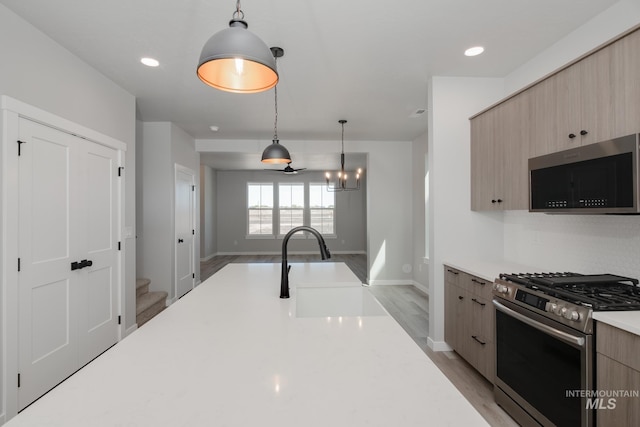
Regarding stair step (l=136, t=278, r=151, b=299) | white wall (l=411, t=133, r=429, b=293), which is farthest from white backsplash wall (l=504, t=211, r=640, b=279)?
stair step (l=136, t=278, r=151, b=299)

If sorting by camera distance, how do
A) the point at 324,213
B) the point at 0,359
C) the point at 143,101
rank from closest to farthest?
the point at 0,359
the point at 143,101
the point at 324,213

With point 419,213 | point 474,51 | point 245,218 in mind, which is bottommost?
point 245,218

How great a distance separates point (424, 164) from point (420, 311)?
2422mm

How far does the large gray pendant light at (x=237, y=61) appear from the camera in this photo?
1139 millimetres

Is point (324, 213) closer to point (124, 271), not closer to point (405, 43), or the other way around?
point (124, 271)

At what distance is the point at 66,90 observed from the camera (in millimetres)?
2594

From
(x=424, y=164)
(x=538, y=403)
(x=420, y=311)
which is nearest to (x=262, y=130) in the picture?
(x=424, y=164)

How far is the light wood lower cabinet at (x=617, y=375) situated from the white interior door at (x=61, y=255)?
3444 mm

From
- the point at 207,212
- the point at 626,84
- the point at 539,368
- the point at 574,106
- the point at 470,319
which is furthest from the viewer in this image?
the point at 207,212

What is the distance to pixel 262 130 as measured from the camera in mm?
5160

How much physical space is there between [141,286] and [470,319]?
4095 mm

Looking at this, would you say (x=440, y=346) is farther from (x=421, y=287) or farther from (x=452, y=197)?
(x=421, y=287)

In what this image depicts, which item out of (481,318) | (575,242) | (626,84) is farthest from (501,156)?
(481,318)

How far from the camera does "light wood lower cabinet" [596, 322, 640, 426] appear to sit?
1312 millimetres
